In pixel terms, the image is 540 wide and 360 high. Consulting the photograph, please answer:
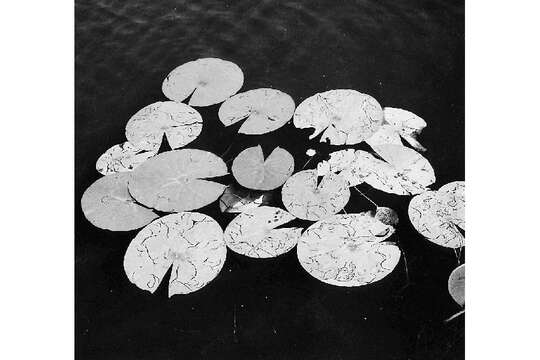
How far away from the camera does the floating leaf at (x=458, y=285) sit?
1.58m

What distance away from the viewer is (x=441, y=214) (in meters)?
1.75

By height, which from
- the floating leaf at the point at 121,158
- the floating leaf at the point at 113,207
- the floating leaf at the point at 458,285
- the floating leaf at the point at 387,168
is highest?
the floating leaf at the point at 387,168

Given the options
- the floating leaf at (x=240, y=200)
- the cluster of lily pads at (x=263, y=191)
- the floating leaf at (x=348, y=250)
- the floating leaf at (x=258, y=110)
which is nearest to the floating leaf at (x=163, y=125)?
the cluster of lily pads at (x=263, y=191)

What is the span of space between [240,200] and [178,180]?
20 centimetres

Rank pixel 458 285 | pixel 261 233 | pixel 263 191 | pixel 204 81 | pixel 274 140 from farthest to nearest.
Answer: pixel 204 81 → pixel 274 140 → pixel 263 191 → pixel 261 233 → pixel 458 285

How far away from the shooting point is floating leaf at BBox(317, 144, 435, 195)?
1837 millimetres

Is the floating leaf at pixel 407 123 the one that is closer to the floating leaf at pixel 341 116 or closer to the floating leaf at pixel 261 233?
the floating leaf at pixel 341 116

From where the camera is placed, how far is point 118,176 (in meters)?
1.88

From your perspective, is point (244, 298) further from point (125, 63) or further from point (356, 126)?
point (125, 63)

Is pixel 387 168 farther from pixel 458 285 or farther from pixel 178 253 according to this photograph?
pixel 178 253

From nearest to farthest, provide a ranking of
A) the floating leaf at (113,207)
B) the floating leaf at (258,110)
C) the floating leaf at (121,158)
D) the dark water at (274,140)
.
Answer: the dark water at (274,140), the floating leaf at (113,207), the floating leaf at (121,158), the floating leaf at (258,110)

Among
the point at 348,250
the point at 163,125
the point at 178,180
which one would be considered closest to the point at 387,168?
the point at 348,250

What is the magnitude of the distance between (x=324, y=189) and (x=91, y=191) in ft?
2.32

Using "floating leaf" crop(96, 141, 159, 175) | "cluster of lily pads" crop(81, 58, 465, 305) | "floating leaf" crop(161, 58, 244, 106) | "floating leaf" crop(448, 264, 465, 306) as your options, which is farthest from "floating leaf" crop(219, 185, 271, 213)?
"floating leaf" crop(448, 264, 465, 306)
